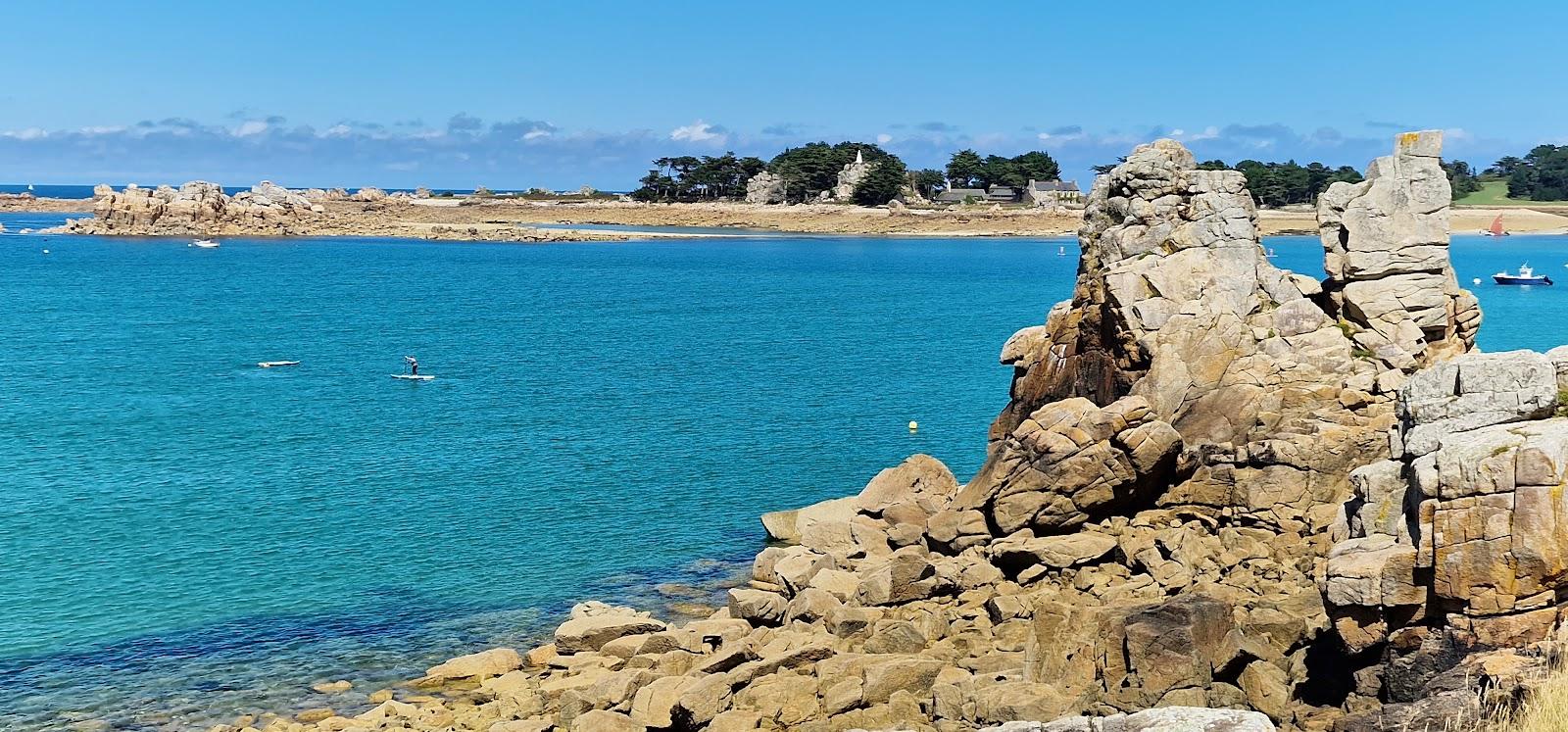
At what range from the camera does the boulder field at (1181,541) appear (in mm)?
16156

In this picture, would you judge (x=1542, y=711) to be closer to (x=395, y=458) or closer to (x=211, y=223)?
(x=395, y=458)

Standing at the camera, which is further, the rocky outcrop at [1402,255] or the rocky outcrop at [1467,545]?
the rocky outcrop at [1402,255]

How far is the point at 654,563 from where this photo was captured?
32969mm

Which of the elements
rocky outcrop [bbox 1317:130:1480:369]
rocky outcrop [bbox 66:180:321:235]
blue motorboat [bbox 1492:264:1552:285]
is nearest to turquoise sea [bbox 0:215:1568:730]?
blue motorboat [bbox 1492:264:1552:285]

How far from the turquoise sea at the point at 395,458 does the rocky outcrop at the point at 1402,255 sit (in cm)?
1455

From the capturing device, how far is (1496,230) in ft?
602

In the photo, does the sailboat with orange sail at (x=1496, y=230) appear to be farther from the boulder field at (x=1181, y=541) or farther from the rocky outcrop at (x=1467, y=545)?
the rocky outcrop at (x=1467, y=545)

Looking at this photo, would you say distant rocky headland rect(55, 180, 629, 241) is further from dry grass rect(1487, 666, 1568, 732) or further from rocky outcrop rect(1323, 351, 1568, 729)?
dry grass rect(1487, 666, 1568, 732)

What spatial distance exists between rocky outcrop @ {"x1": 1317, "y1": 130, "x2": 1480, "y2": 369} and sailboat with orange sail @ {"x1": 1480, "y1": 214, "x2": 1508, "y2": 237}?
170 metres

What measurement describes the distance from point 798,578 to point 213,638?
39.0 feet

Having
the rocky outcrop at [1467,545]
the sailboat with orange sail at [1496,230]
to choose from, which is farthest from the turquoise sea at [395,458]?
the sailboat with orange sail at [1496,230]

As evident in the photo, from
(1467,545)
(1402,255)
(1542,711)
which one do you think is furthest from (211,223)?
(1542,711)

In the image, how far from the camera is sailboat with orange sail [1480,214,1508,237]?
183m

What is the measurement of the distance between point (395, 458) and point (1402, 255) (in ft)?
97.4
